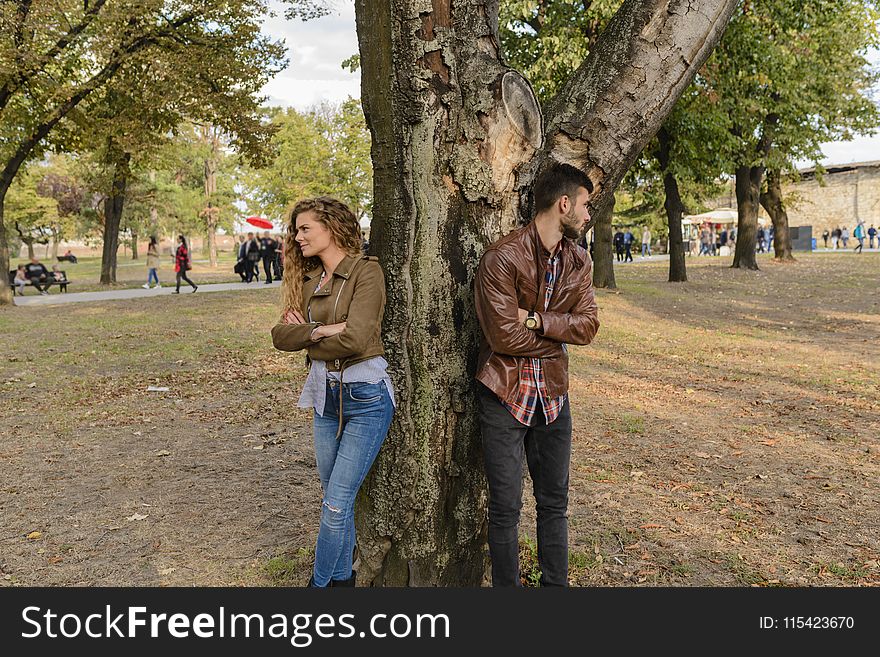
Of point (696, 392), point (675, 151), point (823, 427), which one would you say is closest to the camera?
point (823, 427)

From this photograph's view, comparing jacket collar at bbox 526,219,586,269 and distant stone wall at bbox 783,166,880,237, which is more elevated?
distant stone wall at bbox 783,166,880,237

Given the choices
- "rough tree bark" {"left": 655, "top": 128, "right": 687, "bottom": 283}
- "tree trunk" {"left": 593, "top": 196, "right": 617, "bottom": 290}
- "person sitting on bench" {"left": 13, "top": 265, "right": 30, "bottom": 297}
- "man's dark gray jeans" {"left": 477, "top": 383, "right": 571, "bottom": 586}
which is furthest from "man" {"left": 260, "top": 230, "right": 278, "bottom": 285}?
"man's dark gray jeans" {"left": 477, "top": 383, "right": 571, "bottom": 586}

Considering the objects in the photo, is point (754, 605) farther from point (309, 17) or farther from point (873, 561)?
point (309, 17)

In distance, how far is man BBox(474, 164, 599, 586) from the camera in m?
3.27

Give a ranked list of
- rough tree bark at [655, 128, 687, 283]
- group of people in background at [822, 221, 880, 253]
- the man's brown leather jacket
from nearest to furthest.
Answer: the man's brown leather jacket
rough tree bark at [655, 128, 687, 283]
group of people in background at [822, 221, 880, 253]

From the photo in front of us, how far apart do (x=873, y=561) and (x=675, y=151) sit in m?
18.3

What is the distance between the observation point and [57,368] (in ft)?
35.5

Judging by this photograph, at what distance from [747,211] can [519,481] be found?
2832 centimetres

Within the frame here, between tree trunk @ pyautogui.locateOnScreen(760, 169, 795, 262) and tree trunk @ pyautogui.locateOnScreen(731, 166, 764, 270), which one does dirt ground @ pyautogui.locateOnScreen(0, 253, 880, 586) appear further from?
tree trunk @ pyautogui.locateOnScreen(760, 169, 795, 262)

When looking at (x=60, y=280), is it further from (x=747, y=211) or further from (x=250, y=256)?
(x=747, y=211)

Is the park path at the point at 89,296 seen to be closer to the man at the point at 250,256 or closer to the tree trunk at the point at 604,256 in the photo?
the man at the point at 250,256

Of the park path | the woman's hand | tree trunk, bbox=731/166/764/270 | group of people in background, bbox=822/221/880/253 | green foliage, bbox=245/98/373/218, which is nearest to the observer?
the woman's hand

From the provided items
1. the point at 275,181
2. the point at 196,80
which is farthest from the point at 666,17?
the point at 275,181

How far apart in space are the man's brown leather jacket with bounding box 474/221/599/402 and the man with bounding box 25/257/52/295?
968 inches
